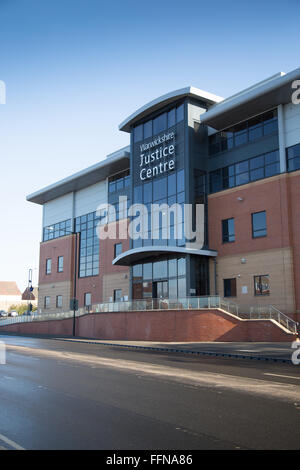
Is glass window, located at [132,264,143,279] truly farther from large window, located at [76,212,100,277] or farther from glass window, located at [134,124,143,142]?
glass window, located at [134,124,143,142]

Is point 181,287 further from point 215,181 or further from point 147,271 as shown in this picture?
point 215,181

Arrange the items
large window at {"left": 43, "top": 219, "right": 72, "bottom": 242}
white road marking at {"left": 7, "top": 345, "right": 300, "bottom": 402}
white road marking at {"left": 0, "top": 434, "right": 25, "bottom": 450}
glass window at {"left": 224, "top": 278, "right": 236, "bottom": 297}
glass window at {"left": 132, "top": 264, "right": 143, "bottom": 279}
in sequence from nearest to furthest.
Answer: white road marking at {"left": 0, "top": 434, "right": 25, "bottom": 450} → white road marking at {"left": 7, "top": 345, "right": 300, "bottom": 402} → glass window at {"left": 224, "top": 278, "right": 236, "bottom": 297} → glass window at {"left": 132, "top": 264, "right": 143, "bottom": 279} → large window at {"left": 43, "top": 219, "right": 72, "bottom": 242}

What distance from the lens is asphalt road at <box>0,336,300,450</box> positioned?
6.03m

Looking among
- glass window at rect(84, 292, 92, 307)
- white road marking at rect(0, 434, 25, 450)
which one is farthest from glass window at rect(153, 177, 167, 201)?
white road marking at rect(0, 434, 25, 450)

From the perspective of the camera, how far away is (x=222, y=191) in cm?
3256

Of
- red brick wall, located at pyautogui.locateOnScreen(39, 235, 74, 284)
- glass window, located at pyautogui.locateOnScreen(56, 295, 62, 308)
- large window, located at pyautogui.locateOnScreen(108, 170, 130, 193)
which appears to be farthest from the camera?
glass window, located at pyautogui.locateOnScreen(56, 295, 62, 308)

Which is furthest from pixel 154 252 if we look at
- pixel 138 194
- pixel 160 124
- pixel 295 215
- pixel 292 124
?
pixel 292 124

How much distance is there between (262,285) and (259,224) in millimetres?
4131

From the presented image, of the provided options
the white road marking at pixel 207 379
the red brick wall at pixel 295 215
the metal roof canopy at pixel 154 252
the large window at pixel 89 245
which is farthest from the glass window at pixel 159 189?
the white road marking at pixel 207 379

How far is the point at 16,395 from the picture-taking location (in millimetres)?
9430

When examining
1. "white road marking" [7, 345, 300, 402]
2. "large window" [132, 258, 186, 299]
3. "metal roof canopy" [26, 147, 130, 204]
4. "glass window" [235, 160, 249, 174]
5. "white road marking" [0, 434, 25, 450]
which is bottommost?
"white road marking" [7, 345, 300, 402]

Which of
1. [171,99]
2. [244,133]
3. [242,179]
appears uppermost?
[171,99]

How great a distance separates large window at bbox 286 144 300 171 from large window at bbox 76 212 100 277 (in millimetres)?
22855

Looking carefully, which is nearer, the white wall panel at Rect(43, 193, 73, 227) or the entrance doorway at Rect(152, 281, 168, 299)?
the entrance doorway at Rect(152, 281, 168, 299)
